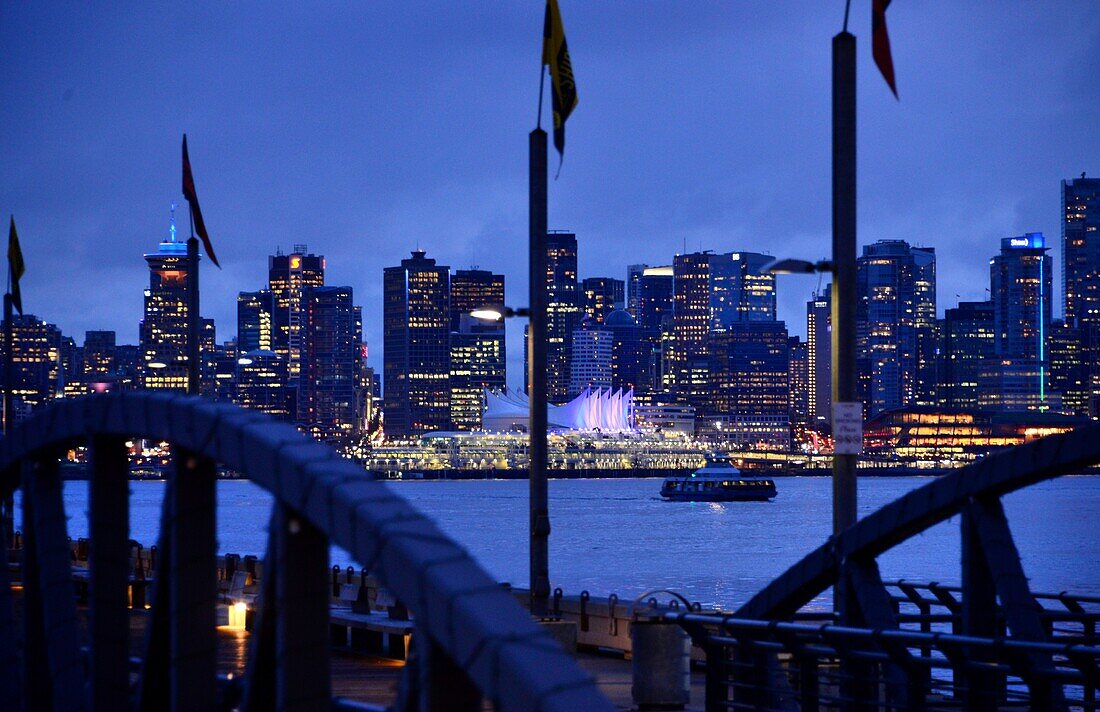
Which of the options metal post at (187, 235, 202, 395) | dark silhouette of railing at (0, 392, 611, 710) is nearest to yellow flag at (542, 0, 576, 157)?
metal post at (187, 235, 202, 395)

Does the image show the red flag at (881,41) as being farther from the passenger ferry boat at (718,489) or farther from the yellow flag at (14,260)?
the passenger ferry boat at (718,489)

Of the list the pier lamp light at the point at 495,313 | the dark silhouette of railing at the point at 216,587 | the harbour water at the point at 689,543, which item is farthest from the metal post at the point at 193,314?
the dark silhouette of railing at the point at 216,587

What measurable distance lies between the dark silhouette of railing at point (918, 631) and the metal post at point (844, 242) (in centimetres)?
106

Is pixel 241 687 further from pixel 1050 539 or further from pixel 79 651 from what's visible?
pixel 1050 539

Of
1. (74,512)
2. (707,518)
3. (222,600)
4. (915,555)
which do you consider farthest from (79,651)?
(74,512)

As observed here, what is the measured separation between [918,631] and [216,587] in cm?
646

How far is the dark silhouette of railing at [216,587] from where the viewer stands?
5.74 meters

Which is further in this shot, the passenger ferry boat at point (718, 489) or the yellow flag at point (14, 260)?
the passenger ferry boat at point (718, 489)

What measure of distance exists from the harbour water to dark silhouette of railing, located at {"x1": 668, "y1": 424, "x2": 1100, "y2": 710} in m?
25.6

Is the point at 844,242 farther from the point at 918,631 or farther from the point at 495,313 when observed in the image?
the point at 495,313

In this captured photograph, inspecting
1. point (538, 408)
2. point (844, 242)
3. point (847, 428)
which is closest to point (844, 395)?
point (847, 428)

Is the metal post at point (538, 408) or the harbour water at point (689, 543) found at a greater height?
the metal post at point (538, 408)

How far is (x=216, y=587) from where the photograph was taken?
8.35 m

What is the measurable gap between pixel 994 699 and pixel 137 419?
620 centimetres
